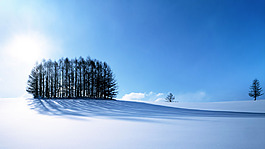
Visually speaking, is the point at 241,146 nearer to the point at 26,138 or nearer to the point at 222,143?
the point at 222,143

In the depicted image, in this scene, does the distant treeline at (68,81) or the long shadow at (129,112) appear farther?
the distant treeline at (68,81)

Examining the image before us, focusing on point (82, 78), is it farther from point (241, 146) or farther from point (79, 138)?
point (241, 146)

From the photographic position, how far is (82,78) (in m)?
19.2

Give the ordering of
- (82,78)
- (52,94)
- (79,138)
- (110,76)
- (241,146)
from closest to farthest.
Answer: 1. (241,146)
2. (79,138)
3. (52,94)
4. (82,78)
5. (110,76)

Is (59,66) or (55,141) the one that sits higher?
(59,66)

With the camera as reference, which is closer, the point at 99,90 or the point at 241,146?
the point at 241,146

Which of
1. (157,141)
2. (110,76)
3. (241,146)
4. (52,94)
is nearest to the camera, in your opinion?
(241,146)

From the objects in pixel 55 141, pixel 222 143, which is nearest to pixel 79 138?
pixel 55 141

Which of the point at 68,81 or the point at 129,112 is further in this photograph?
the point at 68,81

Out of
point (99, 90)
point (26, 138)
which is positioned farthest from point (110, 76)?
point (26, 138)

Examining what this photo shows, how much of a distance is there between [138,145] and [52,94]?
1989 cm

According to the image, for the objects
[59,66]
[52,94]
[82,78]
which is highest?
[59,66]

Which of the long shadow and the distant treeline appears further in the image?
the distant treeline

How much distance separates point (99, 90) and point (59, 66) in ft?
23.1
